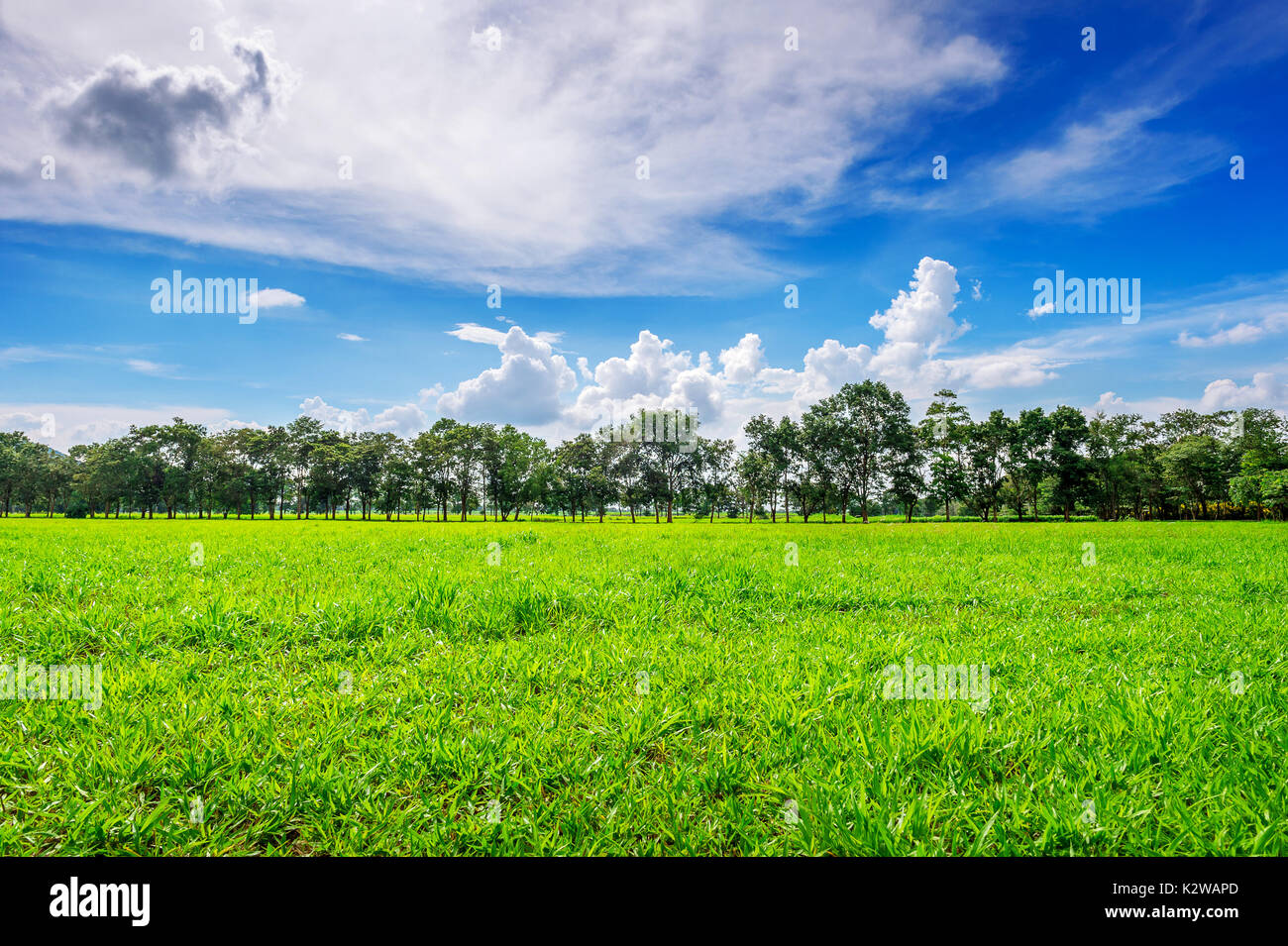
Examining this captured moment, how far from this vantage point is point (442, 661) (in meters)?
4.83

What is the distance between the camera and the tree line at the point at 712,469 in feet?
249

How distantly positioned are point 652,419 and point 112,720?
9279 centimetres

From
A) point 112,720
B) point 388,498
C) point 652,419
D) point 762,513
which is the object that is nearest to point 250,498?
point 388,498

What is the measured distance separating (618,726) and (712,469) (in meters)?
97.7

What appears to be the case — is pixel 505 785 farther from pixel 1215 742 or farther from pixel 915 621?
pixel 915 621

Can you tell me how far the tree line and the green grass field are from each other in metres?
69.0

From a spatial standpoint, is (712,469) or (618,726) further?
(712,469)

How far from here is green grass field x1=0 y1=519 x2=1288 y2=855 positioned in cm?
269

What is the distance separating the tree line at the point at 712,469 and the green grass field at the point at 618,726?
6896cm

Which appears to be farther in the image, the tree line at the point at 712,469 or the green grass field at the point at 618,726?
the tree line at the point at 712,469

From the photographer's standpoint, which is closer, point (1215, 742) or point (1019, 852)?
point (1019, 852)

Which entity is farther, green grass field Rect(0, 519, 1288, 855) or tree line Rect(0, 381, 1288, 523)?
tree line Rect(0, 381, 1288, 523)

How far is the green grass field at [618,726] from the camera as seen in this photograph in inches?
106

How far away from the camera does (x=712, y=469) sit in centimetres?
10050
